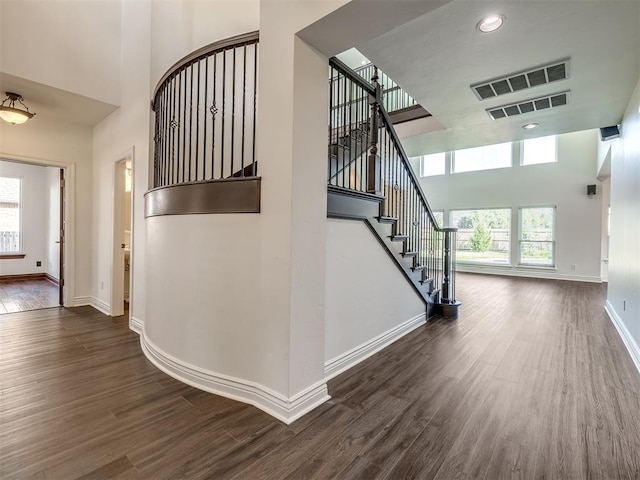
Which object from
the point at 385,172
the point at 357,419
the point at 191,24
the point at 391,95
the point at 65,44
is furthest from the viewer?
the point at 391,95

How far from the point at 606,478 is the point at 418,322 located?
2370 millimetres

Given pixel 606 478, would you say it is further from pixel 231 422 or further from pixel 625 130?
pixel 625 130

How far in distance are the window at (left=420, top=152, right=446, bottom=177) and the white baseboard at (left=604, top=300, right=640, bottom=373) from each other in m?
6.49

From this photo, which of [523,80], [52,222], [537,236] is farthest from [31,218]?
[537,236]

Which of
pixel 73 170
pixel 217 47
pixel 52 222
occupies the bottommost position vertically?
pixel 52 222

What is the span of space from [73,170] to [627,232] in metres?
7.34

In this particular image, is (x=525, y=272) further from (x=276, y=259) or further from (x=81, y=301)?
(x=81, y=301)

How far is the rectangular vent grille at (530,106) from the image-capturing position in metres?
3.66

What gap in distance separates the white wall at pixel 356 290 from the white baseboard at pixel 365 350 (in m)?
0.02

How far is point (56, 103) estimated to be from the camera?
13.1 feet

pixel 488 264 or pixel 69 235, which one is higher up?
pixel 69 235

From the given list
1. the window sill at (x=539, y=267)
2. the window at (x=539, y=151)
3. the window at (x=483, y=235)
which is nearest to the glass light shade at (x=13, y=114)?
the window at (x=483, y=235)

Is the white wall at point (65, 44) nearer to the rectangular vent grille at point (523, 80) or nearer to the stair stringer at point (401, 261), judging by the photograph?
the stair stringer at point (401, 261)

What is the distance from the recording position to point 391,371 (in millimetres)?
2555
